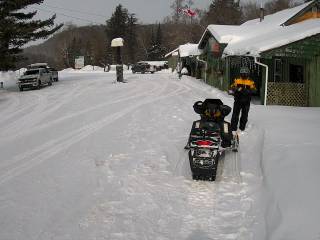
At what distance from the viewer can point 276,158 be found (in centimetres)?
931

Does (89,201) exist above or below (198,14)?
below

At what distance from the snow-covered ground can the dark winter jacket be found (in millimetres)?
1102

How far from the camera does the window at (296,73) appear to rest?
2159 centimetres

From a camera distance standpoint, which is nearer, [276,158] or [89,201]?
[89,201]

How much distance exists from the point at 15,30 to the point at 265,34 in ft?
55.0

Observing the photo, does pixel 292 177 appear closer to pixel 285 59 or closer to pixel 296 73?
pixel 296 73

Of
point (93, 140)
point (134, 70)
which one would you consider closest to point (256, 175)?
point (93, 140)

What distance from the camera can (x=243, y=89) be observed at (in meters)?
12.3

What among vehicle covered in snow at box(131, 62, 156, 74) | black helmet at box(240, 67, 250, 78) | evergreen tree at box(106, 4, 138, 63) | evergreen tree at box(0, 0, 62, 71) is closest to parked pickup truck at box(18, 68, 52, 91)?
evergreen tree at box(0, 0, 62, 71)

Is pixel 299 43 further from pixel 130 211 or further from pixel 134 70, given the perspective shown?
pixel 134 70

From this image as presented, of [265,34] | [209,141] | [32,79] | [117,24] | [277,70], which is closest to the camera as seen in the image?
[209,141]

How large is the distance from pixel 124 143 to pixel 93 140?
1.10m

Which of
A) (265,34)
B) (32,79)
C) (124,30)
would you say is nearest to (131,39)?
(124,30)

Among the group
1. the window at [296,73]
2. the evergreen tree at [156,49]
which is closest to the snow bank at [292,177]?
the window at [296,73]
